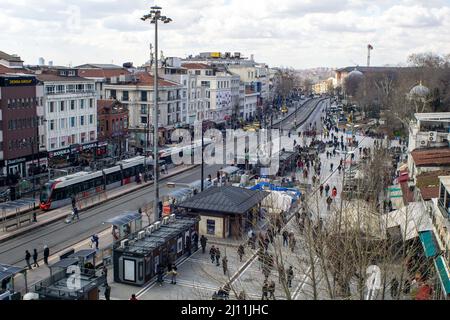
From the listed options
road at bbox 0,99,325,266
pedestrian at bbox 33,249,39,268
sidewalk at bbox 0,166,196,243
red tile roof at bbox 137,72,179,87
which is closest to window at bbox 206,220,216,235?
road at bbox 0,99,325,266

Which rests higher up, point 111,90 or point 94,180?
point 111,90

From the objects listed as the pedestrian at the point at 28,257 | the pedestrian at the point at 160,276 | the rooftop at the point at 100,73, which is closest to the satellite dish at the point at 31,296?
the pedestrian at the point at 160,276

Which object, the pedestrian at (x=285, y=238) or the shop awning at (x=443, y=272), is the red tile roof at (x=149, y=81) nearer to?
the pedestrian at (x=285, y=238)

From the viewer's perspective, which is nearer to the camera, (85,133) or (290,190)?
(290,190)

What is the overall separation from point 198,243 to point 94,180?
12980 mm

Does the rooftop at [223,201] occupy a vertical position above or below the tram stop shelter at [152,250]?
above

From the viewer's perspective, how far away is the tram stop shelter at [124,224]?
85.6ft

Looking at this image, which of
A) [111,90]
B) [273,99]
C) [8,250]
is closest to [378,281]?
[8,250]

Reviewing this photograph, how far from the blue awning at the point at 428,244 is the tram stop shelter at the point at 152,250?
405 inches

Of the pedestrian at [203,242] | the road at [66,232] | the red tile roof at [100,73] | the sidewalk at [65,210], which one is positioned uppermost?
the red tile roof at [100,73]

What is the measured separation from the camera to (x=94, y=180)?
122 ft

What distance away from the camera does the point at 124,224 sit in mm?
26141

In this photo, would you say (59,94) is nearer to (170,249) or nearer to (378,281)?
(170,249)

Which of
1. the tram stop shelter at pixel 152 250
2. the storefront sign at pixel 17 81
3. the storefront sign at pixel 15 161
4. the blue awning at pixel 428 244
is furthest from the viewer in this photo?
the storefront sign at pixel 15 161
